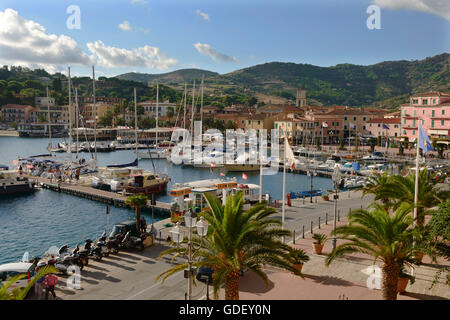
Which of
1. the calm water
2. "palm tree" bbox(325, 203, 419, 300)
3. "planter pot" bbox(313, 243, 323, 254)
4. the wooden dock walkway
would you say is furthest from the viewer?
the wooden dock walkway

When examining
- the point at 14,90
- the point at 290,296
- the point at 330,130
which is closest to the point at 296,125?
the point at 330,130

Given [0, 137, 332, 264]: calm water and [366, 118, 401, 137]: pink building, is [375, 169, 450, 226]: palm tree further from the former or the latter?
[366, 118, 401, 137]: pink building

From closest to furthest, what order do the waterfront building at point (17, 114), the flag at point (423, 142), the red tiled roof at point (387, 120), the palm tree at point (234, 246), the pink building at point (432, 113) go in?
the palm tree at point (234, 246) → the flag at point (423, 142) → the pink building at point (432, 113) → the red tiled roof at point (387, 120) → the waterfront building at point (17, 114)

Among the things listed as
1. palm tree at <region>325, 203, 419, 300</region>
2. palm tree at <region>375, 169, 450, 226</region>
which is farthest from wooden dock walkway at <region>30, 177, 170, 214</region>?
palm tree at <region>325, 203, 419, 300</region>

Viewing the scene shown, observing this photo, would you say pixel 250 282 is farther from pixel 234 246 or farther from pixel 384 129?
pixel 384 129

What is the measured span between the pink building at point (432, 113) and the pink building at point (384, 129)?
7207mm

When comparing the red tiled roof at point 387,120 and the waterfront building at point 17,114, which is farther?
the waterfront building at point 17,114

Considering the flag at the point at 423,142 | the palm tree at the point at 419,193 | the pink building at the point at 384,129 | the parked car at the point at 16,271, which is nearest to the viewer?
the parked car at the point at 16,271

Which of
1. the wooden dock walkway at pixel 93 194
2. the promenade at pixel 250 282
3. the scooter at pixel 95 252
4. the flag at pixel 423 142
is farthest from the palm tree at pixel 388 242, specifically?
the wooden dock walkway at pixel 93 194

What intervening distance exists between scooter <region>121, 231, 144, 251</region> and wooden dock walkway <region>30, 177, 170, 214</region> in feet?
38.8

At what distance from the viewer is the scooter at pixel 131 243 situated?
58.3 feet

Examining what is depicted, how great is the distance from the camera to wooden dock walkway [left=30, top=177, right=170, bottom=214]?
3127 centimetres

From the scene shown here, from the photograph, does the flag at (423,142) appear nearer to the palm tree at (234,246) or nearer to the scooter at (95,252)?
the palm tree at (234,246)

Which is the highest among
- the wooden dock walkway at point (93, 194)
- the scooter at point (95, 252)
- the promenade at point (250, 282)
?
the scooter at point (95, 252)
